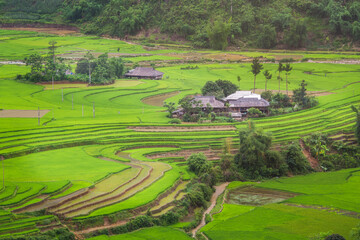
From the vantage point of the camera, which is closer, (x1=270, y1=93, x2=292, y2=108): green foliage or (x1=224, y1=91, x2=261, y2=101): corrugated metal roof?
(x1=224, y1=91, x2=261, y2=101): corrugated metal roof

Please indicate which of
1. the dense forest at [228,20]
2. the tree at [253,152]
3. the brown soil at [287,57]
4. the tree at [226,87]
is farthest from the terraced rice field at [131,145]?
the dense forest at [228,20]

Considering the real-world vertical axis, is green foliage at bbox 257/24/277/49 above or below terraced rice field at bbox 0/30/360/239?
above

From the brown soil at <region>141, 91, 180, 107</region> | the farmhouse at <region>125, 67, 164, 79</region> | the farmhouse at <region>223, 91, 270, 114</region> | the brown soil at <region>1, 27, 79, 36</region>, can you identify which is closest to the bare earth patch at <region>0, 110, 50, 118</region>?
the brown soil at <region>141, 91, 180, 107</region>

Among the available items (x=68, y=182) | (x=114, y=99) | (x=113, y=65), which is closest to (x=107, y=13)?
(x=113, y=65)

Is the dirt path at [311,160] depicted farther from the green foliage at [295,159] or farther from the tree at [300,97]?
the tree at [300,97]

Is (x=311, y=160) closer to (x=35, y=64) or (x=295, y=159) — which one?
A: (x=295, y=159)

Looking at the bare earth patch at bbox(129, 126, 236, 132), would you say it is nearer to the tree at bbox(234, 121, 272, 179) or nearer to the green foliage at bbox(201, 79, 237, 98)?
the tree at bbox(234, 121, 272, 179)

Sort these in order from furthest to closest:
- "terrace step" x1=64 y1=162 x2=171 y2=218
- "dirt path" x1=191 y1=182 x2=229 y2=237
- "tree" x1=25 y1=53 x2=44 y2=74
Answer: "tree" x1=25 y1=53 x2=44 y2=74 → "dirt path" x1=191 y1=182 x2=229 y2=237 → "terrace step" x1=64 y1=162 x2=171 y2=218
